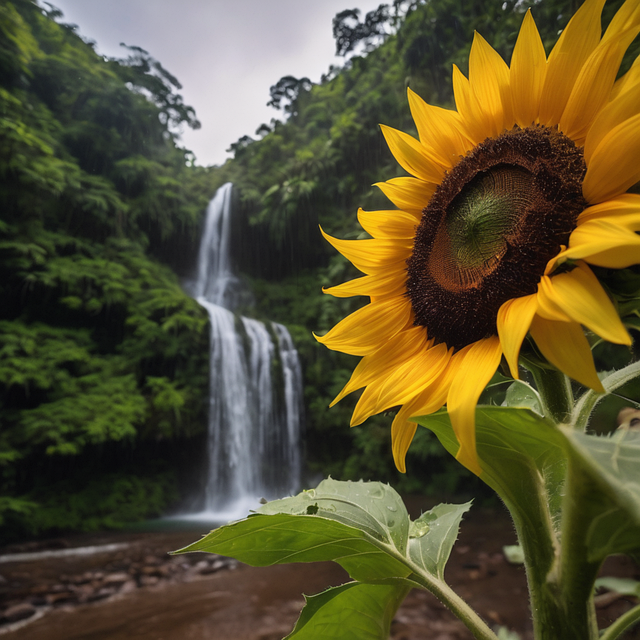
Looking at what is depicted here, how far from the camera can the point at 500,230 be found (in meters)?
0.30

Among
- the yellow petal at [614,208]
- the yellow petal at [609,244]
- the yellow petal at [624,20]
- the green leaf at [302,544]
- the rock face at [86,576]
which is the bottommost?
the rock face at [86,576]

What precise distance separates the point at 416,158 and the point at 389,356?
197 millimetres

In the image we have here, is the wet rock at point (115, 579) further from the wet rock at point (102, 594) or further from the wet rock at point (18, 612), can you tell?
the wet rock at point (18, 612)

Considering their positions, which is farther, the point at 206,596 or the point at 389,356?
the point at 206,596

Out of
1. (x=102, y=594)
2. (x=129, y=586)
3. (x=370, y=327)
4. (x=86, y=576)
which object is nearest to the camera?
(x=370, y=327)

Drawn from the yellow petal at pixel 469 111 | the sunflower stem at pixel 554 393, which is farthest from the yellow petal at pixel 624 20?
the sunflower stem at pixel 554 393

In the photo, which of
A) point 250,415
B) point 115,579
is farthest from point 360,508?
point 250,415

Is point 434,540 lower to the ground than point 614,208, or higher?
lower

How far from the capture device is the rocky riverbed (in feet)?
4.69

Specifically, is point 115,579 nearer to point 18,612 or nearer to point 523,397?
point 18,612

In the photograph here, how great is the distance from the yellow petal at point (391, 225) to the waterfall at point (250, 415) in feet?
17.2

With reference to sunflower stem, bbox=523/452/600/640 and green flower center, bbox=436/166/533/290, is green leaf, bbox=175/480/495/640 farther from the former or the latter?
green flower center, bbox=436/166/533/290

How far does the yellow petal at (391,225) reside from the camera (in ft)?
1.34

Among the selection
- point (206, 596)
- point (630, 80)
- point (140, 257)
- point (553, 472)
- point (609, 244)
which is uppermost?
point (140, 257)
